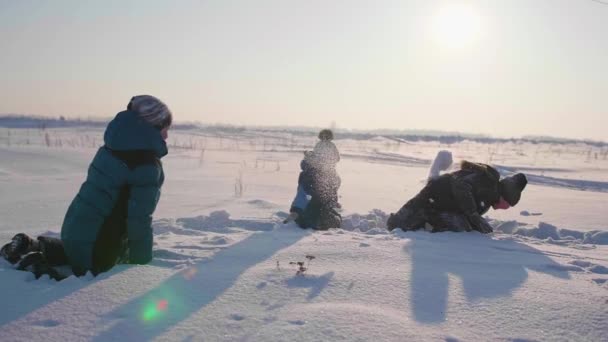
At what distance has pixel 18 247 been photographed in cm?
254

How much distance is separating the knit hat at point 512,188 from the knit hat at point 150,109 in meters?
3.65

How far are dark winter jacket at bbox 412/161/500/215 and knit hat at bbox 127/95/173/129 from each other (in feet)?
9.75

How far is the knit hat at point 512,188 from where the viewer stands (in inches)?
182

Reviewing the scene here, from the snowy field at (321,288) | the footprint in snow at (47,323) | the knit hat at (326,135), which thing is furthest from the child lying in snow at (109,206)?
the knit hat at (326,135)

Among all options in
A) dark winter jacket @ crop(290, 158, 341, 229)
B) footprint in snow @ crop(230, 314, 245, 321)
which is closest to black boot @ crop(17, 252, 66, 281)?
footprint in snow @ crop(230, 314, 245, 321)

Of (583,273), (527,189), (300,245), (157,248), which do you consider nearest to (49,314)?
(157,248)

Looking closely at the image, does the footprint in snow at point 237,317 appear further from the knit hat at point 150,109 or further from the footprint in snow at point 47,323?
the knit hat at point 150,109

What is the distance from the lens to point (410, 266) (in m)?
2.98

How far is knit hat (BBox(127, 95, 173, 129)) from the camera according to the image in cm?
272

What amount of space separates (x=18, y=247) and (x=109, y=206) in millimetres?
561

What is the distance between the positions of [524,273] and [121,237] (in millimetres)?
2724

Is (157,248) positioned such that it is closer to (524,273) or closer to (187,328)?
(187,328)

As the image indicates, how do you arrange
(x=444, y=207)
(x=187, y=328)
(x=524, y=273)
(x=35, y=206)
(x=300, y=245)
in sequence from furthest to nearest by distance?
1. (x=35, y=206)
2. (x=444, y=207)
3. (x=300, y=245)
4. (x=524, y=273)
5. (x=187, y=328)

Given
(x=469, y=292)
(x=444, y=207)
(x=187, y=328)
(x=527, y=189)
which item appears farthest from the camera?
(x=527, y=189)
